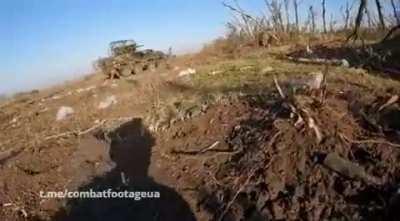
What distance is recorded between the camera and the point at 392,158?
174 inches

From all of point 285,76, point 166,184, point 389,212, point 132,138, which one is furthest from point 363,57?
point 389,212

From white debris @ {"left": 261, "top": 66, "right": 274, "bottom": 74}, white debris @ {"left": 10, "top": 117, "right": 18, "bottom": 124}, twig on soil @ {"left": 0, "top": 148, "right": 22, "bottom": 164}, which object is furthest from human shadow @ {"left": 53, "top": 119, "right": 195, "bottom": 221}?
white debris @ {"left": 10, "top": 117, "right": 18, "bottom": 124}

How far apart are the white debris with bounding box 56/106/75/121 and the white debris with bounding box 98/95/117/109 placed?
518 mm

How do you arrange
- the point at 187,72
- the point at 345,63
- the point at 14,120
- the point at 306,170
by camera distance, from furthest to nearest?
the point at 187,72
the point at 14,120
the point at 345,63
the point at 306,170

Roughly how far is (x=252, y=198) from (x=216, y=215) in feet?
1.22

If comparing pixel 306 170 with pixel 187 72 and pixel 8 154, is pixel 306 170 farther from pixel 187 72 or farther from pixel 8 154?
pixel 187 72

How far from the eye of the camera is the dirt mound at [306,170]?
14.0 ft

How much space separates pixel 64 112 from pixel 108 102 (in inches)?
32.0

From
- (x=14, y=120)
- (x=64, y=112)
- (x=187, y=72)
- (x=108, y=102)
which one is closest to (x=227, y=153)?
(x=108, y=102)

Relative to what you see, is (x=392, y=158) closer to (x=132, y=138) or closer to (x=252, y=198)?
(x=252, y=198)

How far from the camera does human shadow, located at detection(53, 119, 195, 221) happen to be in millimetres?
5324

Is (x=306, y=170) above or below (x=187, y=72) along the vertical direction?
below

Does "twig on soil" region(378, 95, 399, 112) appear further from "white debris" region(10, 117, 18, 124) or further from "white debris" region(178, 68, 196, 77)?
"white debris" region(10, 117, 18, 124)

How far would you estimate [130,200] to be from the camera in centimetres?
577
